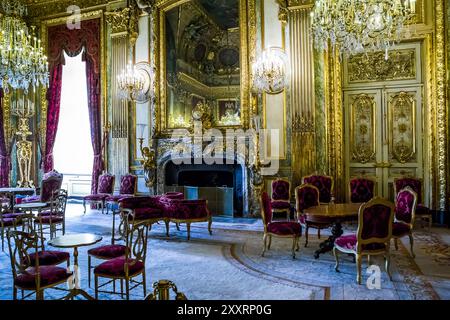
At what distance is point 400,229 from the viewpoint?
13.4 ft

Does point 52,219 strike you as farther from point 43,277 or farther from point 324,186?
point 324,186

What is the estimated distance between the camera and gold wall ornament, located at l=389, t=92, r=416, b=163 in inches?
252

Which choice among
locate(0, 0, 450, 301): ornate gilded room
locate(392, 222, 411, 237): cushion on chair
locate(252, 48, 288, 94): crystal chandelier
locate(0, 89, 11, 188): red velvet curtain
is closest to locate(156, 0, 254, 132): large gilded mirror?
locate(0, 0, 450, 301): ornate gilded room

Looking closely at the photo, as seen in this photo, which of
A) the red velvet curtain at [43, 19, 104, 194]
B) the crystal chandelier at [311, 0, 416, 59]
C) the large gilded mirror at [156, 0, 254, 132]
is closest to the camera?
the crystal chandelier at [311, 0, 416, 59]

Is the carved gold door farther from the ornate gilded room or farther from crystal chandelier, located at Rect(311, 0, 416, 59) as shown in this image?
crystal chandelier, located at Rect(311, 0, 416, 59)

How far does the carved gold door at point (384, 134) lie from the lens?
6.39 metres

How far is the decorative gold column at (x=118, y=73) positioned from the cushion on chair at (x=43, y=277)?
217 inches

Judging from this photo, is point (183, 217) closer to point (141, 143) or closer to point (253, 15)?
point (141, 143)

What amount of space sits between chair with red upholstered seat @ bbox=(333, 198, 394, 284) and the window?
736 centimetres

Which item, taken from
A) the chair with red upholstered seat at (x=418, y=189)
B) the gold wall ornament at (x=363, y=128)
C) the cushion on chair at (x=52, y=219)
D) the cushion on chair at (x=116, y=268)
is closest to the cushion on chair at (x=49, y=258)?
the cushion on chair at (x=116, y=268)

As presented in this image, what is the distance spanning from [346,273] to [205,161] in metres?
4.23

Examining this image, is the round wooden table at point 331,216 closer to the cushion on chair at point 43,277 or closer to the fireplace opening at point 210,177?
the cushion on chair at point 43,277

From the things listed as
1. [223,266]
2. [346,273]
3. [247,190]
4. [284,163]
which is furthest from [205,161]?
[346,273]

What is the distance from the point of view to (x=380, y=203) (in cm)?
334
